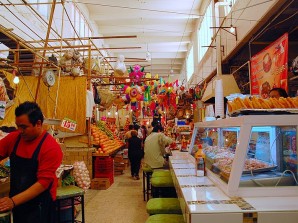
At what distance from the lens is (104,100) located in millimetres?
10453

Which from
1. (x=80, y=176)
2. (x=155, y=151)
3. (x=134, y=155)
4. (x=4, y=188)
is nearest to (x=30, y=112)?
(x=4, y=188)

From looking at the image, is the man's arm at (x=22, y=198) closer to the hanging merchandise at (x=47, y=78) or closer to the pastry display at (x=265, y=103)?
the pastry display at (x=265, y=103)

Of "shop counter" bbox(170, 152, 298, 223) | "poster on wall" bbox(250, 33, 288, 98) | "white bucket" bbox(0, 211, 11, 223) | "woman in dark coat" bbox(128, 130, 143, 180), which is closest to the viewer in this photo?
"shop counter" bbox(170, 152, 298, 223)

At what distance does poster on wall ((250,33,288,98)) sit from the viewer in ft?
16.1

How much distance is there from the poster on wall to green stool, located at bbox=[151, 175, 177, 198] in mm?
2491

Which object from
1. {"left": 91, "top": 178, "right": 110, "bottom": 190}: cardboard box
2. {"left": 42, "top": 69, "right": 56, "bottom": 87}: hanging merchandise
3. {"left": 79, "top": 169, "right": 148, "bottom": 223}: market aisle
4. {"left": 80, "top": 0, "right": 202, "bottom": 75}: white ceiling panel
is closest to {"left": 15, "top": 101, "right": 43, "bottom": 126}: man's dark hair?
{"left": 42, "top": 69, "right": 56, "bottom": 87}: hanging merchandise

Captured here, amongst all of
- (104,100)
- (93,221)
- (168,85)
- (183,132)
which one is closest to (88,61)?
(104,100)

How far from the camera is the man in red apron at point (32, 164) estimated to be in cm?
244

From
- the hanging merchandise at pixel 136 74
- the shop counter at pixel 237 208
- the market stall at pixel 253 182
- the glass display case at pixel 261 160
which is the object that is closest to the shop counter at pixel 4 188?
the market stall at pixel 253 182

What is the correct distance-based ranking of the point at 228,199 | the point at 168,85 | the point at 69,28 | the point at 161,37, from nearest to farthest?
the point at 228,199 → the point at 69,28 → the point at 168,85 → the point at 161,37

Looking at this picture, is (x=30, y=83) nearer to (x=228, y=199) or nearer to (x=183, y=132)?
(x=183, y=132)

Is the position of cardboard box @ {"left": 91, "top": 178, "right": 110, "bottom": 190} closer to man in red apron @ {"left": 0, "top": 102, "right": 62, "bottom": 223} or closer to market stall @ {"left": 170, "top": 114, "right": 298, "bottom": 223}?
market stall @ {"left": 170, "top": 114, "right": 298, "bottom": 223}

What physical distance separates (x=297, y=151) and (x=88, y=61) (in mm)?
6771

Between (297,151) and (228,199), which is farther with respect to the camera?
(297,151)
